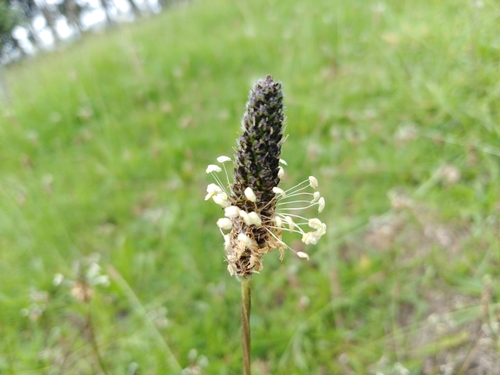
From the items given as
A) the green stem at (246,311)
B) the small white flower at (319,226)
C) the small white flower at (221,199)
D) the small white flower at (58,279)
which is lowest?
the green stem at (246,311)

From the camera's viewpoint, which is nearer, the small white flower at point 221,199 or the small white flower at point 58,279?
the small white flower at point 221,199

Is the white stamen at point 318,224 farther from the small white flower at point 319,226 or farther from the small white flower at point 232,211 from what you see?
the small white flower at point 232,211

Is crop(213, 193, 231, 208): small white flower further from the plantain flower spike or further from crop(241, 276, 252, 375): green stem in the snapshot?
crop(241, 276, 252, 375): green stem

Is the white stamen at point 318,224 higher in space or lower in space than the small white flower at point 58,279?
lower

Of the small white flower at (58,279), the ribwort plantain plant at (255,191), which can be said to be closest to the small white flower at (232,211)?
the ribwort plantain plant at (255,191)

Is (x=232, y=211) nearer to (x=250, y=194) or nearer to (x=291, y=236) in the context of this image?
(x=250, y=194)

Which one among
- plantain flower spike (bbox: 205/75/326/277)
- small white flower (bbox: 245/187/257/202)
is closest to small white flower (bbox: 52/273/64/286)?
plantain flower spike (bbox: 205/75/326/277)

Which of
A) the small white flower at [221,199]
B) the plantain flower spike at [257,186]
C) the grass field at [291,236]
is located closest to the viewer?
the plantain flower spike at [257,186]

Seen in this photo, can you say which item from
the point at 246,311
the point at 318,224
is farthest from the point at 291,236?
the point at 246,311
